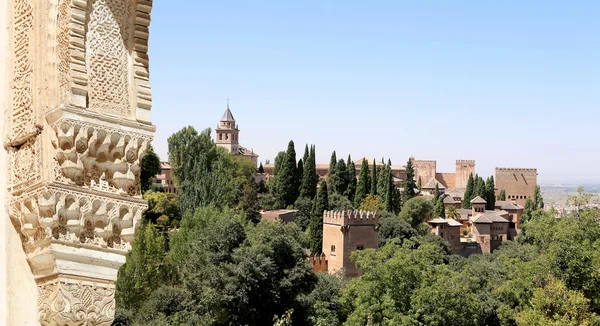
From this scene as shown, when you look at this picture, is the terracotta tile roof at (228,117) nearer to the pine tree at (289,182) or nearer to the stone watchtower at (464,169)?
the pine tree at (289,182)

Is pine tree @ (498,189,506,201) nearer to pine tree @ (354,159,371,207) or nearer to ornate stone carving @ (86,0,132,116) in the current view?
pine tree @ (354,159,371,207)

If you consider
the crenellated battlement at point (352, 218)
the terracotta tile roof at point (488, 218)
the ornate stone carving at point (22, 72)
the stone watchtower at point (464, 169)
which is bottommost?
the terracotta tile roof at point (488, 218)

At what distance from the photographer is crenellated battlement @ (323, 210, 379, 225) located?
24.0m

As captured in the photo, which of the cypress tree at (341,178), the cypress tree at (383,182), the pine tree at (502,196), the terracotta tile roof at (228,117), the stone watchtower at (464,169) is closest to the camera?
the cypress tree at (383,182)

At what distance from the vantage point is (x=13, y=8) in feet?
6.85

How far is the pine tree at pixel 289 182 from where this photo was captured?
1318 inches

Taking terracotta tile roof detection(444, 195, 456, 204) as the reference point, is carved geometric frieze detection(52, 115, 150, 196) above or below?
above

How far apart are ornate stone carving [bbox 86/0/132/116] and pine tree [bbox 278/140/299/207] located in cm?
3132

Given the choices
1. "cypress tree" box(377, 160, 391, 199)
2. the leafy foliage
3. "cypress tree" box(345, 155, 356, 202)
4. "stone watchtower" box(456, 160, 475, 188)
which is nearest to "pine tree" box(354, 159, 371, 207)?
"cypress tree" box(377, 160, 391, 199)

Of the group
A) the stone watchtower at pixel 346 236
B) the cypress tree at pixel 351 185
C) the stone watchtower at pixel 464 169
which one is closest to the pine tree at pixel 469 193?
the cypress tree at pixel 351 185

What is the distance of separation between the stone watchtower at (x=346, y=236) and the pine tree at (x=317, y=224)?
935 mm

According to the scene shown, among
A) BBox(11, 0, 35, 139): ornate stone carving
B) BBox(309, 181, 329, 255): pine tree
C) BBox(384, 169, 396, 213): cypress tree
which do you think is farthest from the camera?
→ BBox(384, 169, 396, 213): cypress tree

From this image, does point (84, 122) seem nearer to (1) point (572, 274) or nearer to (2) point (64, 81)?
(2) point (64, 81)

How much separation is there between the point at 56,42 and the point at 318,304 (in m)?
15.0
